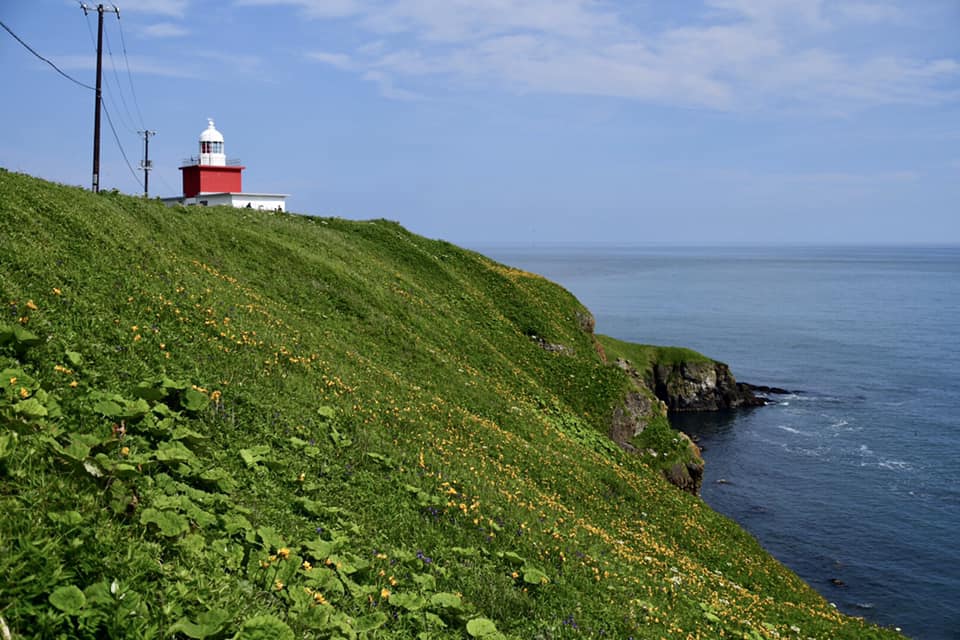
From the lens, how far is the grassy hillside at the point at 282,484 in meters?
7.69

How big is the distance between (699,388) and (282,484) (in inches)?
2793

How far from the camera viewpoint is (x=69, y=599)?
6367 millimetres

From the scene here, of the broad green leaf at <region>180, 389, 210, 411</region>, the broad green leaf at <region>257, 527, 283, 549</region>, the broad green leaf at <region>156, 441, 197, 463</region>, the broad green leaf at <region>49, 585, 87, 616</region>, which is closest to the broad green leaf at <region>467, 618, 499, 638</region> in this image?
the broad green leaf at <region>257, 527, 283, 549</region>

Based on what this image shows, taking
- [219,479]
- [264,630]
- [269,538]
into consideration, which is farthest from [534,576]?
[264,630]

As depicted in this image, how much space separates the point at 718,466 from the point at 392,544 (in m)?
49.4

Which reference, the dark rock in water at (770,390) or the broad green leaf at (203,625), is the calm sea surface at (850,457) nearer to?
the dark rock in water at (770,390)

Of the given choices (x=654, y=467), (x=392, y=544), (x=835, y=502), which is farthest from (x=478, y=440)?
(x=835, y=502)

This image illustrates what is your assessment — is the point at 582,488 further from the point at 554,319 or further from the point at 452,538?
the point at 554,319

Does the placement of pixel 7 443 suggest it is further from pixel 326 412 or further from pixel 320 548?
pixel 326 412

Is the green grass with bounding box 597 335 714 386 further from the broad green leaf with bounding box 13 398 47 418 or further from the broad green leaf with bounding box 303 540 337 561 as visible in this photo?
the broad green leaf with bounding box 13 398 47 418

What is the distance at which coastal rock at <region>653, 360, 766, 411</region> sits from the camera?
75.8m

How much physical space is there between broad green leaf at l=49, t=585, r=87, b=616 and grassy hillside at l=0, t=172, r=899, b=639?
2 cm

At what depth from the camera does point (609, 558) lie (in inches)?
599

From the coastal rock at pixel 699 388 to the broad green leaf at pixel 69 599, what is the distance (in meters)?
73.7
